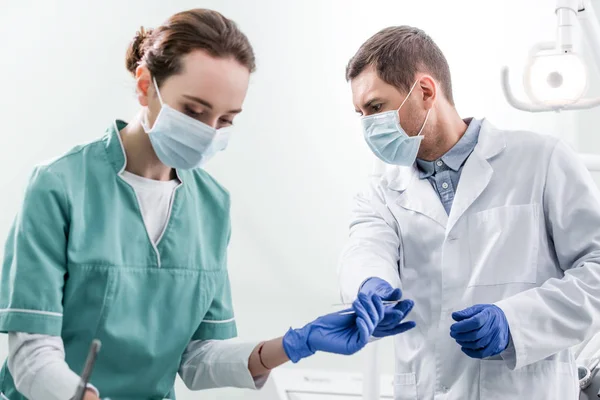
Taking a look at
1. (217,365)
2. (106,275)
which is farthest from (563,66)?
(106,275)

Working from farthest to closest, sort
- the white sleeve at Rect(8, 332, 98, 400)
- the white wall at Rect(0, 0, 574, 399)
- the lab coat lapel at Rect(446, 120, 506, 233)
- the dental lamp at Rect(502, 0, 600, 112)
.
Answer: the white wall at Rect(0, 0, 574, 399), the dental lamp at Rect(502, 0, 600, 112), the lab coat lapel at Rect(446, 120, 506, 233), the white sleeve at Rect(8, 332, 98, 400)

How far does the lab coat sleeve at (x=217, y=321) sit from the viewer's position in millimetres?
1366

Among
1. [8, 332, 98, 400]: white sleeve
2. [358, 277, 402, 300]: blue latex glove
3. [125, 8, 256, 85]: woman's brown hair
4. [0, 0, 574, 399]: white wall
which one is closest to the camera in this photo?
[8, 332, 98, 400]: white sleeve

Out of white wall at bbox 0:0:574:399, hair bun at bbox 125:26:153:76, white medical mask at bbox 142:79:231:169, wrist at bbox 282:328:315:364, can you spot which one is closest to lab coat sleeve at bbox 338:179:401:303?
wrist at bbox 282:328:315:364

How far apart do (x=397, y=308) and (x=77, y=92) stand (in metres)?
1.56

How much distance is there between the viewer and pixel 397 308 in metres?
1.50

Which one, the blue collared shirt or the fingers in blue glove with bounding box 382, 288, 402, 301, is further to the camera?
the blue collared shirt

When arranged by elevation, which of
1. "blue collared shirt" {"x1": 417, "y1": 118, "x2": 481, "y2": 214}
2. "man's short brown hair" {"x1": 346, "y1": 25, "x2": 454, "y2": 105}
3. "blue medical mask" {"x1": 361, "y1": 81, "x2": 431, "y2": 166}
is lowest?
"blue collared shirt" {"x1": 417, "y1": 118, "x2": 481, "y2": 214}

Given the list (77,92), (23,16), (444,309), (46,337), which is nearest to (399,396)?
(444,309)

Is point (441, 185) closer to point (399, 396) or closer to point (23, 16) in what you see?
point (399, 396)

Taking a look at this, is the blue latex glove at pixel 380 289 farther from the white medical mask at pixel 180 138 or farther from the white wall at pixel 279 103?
the white wall at pixel 279 103

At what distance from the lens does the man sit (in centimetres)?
146

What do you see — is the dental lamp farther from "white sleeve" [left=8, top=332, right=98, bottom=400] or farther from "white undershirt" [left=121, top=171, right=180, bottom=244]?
"white sleeve" [left=8, top=332, right=98, bottom=400]

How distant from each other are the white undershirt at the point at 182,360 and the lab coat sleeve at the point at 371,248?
35cm
